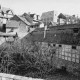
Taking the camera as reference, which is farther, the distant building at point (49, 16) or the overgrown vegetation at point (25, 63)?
the distant building at point (49, 16)

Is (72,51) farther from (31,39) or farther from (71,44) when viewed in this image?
(31,39)

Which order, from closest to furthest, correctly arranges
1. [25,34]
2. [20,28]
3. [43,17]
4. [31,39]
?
[31,39] < [25,34] < [20,28] < [43,17]

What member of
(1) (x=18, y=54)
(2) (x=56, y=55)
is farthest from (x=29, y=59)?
(2) (x=56, y=55)

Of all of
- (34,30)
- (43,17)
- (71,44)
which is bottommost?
(71,44)

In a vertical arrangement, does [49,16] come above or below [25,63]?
above

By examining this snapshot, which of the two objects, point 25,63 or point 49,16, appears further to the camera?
point 49,16

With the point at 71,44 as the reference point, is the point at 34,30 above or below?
above

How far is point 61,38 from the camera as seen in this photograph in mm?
21969

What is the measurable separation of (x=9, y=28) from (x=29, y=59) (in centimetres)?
1779

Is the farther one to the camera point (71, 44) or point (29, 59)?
point (71, 44)

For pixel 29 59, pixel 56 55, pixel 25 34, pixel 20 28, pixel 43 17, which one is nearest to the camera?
pixel 29 59

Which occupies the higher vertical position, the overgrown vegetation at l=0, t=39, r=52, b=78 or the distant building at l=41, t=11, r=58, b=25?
the distant building at l=41, t=11, r=58, b=25

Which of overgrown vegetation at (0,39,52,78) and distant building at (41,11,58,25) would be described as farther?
distant building at (41,11,58,25)

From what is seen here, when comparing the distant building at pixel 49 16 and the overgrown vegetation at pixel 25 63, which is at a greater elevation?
the distant building at pixel 49 16
